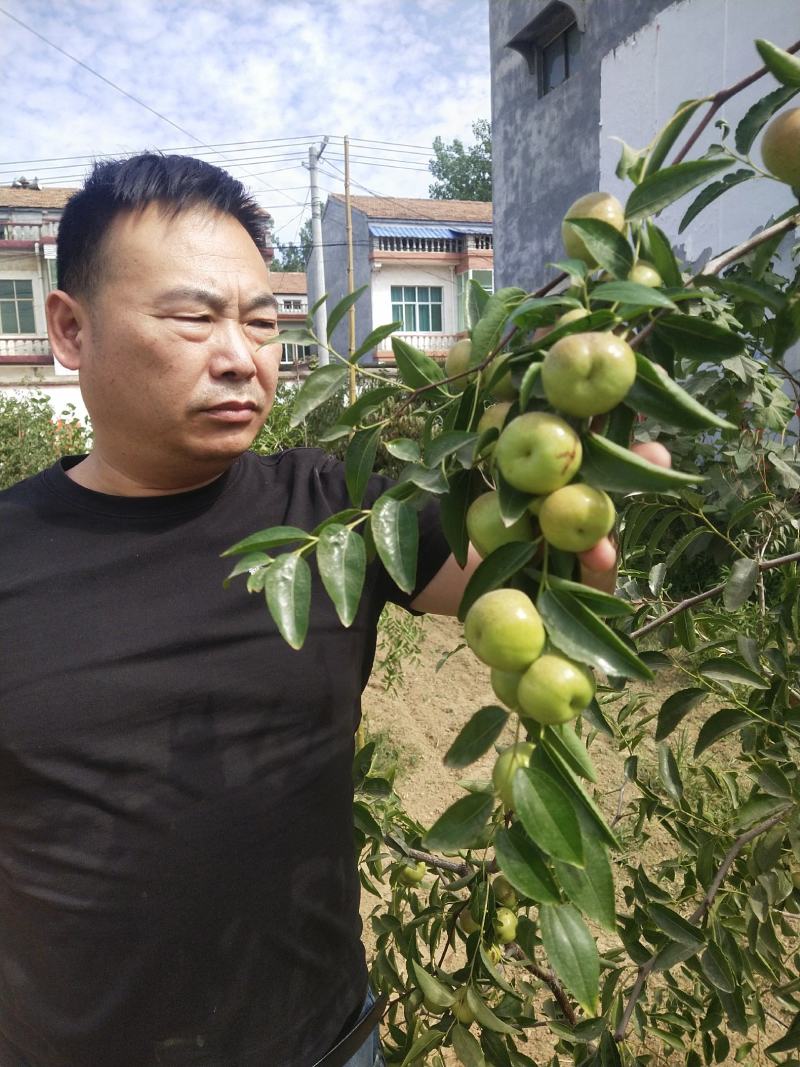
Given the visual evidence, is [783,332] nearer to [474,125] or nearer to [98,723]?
[98,723]

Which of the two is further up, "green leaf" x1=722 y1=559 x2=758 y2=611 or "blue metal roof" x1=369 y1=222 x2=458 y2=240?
"blue metal roof" x1=369 y1=222 x2=458 y2=240

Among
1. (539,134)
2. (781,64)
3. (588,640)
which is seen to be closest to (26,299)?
(539,134)

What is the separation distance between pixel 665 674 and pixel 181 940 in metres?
3.54

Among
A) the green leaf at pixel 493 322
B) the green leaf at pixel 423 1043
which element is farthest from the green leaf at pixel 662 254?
the green leaf at pixel 423 1043

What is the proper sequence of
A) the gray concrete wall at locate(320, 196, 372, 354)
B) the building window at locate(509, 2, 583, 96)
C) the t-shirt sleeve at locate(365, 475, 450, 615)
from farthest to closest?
1. the gray concrete wall at locate(320, 196, 372, 354)
2. the building window at locate(509, 2, 583, 96)
3. the t-shirt sleeve at locate(365, 475, 450, 615)

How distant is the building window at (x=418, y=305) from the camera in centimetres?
2120

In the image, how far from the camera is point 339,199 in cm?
2244

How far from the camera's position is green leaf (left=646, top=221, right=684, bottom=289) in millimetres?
609

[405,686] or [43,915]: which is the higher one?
[43,915]

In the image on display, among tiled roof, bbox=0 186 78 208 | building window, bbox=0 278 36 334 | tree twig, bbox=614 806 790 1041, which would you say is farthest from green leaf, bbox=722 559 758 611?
tiled roof, bbox=0 186 78 208

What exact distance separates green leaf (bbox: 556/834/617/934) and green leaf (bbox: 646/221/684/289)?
0.40m

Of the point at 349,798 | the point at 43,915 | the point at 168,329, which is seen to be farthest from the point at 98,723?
the point at 168,329

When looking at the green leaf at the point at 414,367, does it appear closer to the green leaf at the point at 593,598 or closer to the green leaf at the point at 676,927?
the green leaf at the point at 593,598

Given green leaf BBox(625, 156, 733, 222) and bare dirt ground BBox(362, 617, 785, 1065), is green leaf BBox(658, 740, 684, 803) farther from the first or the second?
bare dirt ground BBox(362, 617, 785, 1065)
